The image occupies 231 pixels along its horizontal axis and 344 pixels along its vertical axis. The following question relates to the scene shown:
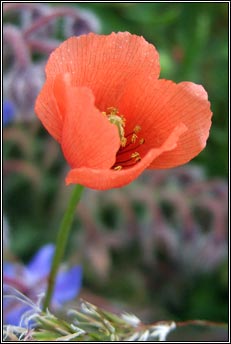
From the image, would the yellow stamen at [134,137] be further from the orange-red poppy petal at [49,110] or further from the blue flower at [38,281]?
the blue flower at [38,281]

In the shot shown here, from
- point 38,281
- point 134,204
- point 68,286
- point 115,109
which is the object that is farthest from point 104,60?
point 134,204

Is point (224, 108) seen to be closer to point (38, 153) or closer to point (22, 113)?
point (38, 153)

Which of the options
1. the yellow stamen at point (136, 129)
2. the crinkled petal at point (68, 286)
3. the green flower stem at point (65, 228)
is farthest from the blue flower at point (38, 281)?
the yellow stamen at point (136, 129)

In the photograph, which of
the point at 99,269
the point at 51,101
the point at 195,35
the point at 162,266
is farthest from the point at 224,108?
the point at 51,101

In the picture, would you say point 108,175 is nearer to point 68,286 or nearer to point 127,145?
point 127,145

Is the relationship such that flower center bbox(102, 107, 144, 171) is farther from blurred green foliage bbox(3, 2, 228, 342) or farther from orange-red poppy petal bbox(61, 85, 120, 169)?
blurred green foliage bbox(3, 2, 228, 342)

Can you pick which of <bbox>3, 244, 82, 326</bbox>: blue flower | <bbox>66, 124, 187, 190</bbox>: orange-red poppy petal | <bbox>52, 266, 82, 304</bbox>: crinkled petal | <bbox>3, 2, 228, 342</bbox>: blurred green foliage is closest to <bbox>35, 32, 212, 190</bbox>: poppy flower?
<bbox>66, 124, 187, 190</bbox>: orange-red poppy petal
